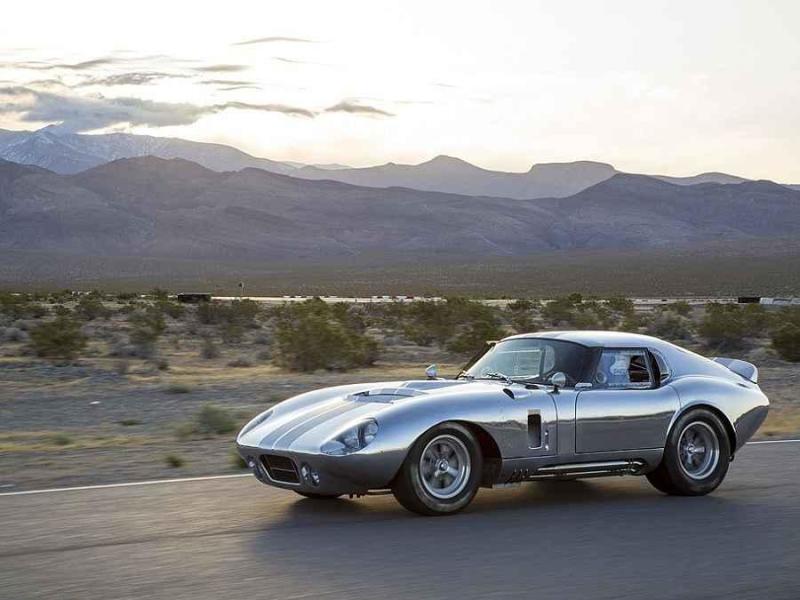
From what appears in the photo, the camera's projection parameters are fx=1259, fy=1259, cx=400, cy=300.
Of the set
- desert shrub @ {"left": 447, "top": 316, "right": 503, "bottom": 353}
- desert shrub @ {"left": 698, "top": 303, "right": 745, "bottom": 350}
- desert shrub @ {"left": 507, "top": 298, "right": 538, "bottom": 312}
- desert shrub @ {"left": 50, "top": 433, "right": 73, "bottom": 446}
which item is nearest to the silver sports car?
desert shrub @ {"left": 50, "top": 433, "right": 73, "bottom": 446}

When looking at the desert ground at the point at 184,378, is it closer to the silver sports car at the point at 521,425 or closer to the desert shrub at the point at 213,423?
the desert shrub at the point at 213,423

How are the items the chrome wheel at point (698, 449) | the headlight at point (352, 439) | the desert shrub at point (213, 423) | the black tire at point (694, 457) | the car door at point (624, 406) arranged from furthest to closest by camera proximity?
the desert shrub at point (213, 423)
the chrome wheel at point (698, 449)
the black tire at point (694, 457)
the car door at point (624, 406)
the headlight at point (352, 439)

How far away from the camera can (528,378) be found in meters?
9.87

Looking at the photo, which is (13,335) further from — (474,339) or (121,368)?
(474,339)

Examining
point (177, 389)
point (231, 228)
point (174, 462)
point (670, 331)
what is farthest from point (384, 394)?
point (231, 228)

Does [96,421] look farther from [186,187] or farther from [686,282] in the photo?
[186,187]

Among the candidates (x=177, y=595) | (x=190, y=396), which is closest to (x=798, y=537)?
(x=177, y=595)

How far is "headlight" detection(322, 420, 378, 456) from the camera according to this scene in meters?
8.62

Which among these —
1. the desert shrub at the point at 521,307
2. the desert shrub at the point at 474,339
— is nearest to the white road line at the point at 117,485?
the desert shrub at the point at 474,339

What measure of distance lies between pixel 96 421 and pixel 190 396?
2.89 metres

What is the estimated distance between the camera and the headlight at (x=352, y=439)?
8.62 metres

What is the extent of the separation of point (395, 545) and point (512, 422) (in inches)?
62.8

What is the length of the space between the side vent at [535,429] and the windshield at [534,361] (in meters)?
0.47

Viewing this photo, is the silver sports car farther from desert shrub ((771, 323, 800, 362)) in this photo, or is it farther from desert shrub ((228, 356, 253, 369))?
desert shrub ((771, 323, 800, 362))
